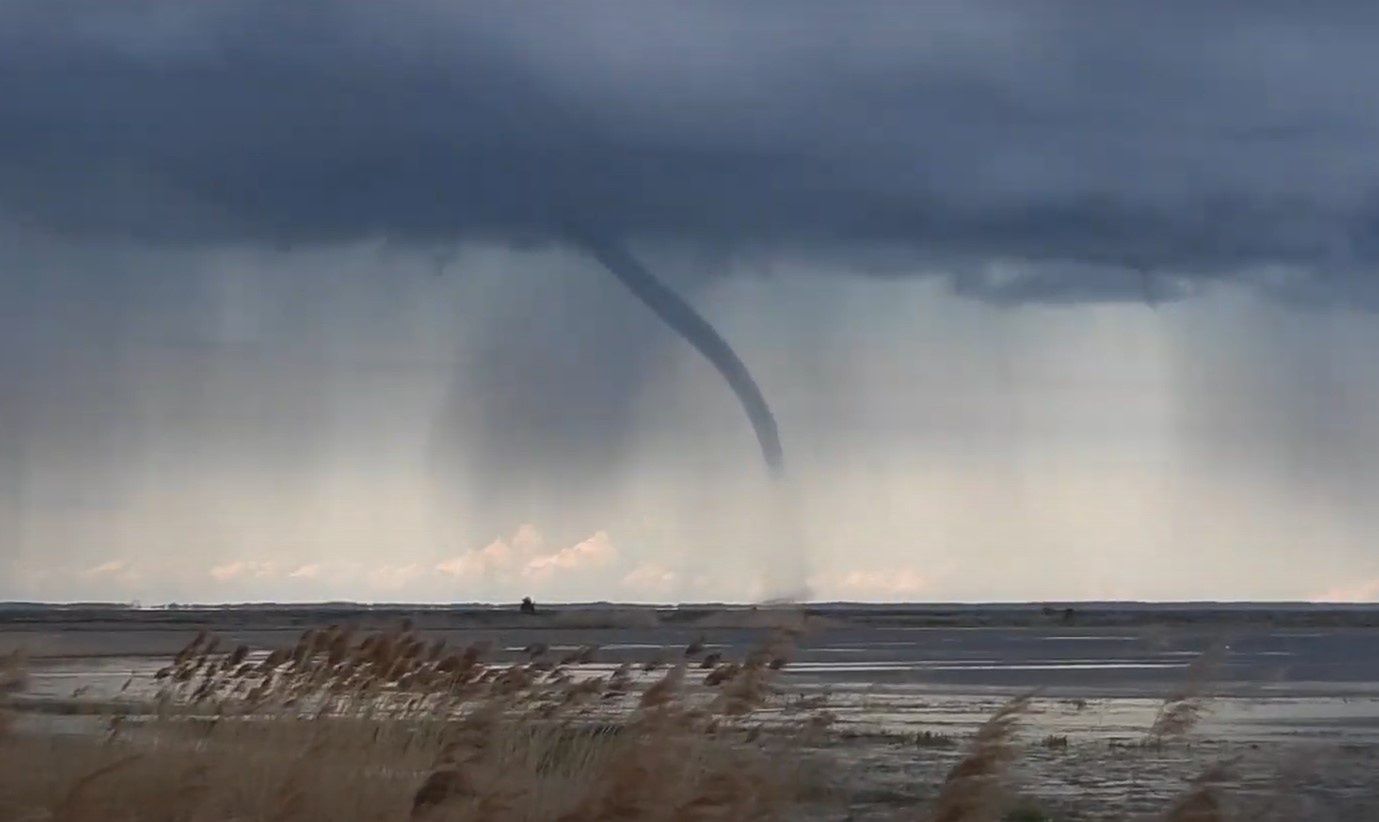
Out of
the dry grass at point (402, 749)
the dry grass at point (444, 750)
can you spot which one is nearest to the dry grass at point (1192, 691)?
the dry grass at point (444, 750)

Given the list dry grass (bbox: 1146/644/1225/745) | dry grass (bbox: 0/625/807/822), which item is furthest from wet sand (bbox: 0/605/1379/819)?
dry grass (bbox: 0/625/807/822)

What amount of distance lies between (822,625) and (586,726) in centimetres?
969

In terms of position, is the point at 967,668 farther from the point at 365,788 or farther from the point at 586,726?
the point at 365,788

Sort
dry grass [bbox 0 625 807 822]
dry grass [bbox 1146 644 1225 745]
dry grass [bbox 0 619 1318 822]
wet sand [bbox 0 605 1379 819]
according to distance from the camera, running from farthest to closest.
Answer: wet sand [bbox 0 605 1379 819] < dry grass [bbox 1146 644 1225 745] < dry grass [bbox 0 625 807 822] < dry grass [bbox 0 619 1318 822]

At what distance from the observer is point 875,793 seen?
21.8 m

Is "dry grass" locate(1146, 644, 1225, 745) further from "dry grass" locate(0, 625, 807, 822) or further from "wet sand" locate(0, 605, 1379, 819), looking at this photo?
"dry grass" locate(0, 625, 807, 822)

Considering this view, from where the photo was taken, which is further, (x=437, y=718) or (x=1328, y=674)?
(x=1328, y=674)

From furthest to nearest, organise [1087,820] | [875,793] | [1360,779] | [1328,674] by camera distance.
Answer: [1328,674], [1360,779], [875,793], [1087,820]

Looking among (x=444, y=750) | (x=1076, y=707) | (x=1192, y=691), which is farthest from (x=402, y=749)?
(x=1076, y=707)

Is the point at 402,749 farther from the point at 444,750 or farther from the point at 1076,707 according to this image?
the point at 1076,707

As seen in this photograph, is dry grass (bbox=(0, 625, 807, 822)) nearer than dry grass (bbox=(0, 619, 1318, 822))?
No

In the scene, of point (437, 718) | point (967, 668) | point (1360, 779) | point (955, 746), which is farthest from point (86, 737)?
point (967, 668)

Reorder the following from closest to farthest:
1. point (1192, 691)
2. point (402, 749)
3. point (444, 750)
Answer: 1. point (444, 750)
2. point (1192, 691)
3. point (402, 749)

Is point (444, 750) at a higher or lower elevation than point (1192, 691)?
lower
